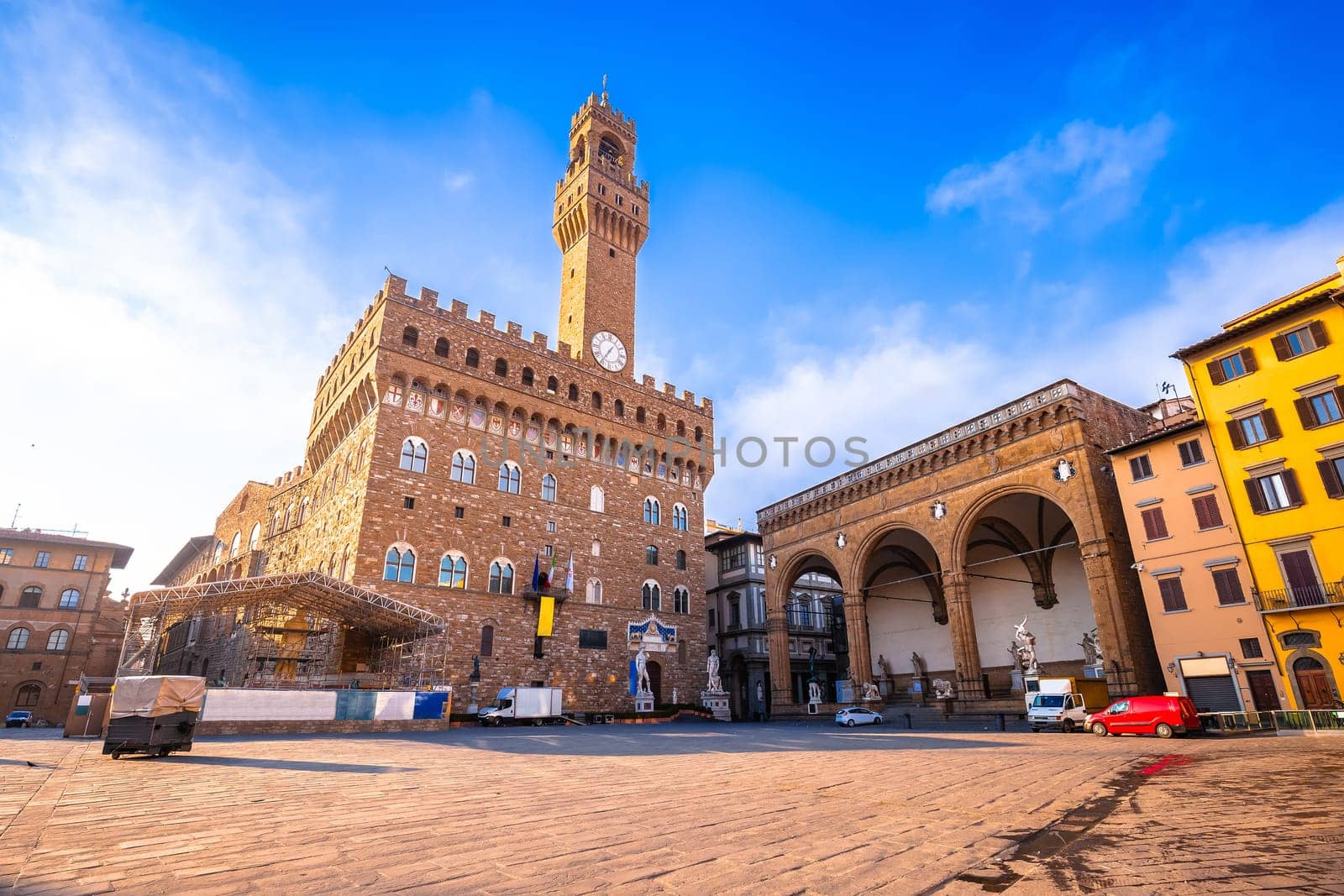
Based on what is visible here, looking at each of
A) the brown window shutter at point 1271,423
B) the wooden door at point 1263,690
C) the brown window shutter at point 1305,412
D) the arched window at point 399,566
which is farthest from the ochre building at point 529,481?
the brown window shutter at point 1305,412

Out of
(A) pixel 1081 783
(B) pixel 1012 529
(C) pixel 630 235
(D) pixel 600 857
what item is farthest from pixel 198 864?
(C) pixel 630 235

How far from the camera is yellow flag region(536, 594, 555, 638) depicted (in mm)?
31927

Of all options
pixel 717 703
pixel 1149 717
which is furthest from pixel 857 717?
pixel 1149 717

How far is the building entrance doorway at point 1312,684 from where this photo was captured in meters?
19.6

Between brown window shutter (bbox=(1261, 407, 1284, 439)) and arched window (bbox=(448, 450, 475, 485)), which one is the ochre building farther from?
brown window shutter (bbox=(1261, 407, 1284, 439))

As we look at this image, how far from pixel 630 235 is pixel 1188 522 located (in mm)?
32249

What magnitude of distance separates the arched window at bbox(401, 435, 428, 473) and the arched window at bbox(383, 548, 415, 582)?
12.1ft

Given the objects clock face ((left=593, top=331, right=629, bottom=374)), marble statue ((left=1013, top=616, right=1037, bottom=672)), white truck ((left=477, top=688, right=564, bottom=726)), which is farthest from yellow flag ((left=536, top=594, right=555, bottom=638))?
marble statue ((left=1013, top=616, right=1037, bottom=672))

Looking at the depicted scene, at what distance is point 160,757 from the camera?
13109 millimetres

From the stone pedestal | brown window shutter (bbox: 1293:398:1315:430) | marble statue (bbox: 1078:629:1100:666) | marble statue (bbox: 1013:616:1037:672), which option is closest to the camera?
brown window shutter (bbox: 1293:398:1315:430)

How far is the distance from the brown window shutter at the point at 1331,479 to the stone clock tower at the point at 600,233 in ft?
97.2

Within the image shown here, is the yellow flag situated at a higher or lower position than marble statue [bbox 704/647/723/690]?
higher

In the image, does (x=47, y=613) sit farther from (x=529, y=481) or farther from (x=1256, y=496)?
(x=1256, y=496)

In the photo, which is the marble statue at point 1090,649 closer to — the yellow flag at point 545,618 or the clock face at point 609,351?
the yellow flag at point 545,618
